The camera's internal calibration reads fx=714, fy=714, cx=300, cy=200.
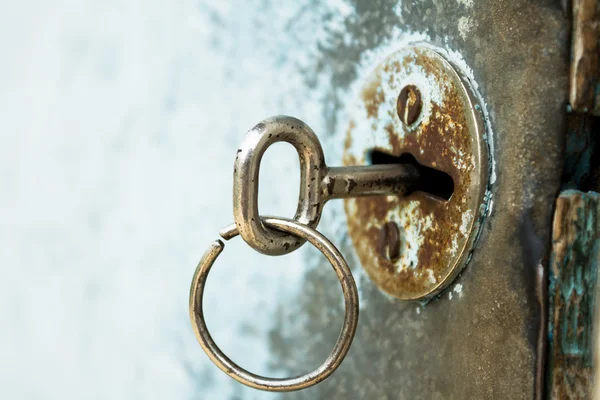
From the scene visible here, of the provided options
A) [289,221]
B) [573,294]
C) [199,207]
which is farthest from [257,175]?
[199,207]

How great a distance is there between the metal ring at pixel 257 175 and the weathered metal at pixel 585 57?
13 centimetres

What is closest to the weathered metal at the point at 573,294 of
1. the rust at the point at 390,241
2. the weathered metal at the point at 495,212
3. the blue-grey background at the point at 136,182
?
the weathered metal at the point at 495,212

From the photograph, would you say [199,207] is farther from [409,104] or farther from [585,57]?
[585,57]

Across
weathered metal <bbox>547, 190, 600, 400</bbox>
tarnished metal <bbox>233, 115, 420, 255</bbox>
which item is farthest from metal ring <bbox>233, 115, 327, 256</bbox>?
weathered metal <bbox>547, 190, 600, 400</bbox>

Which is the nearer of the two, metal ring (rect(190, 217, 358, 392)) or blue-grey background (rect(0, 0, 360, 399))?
metal ring (rect(190, 217, 358, 392))

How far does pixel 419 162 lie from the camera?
0.40m

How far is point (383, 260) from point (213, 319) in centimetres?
23

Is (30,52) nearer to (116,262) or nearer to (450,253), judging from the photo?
(116,262)

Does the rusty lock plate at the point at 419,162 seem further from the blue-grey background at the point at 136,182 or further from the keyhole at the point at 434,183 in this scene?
the blue-grey background at the point at 136,182

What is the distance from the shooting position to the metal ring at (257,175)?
34 centimetres

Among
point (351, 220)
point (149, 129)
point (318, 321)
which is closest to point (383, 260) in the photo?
point (351, 220)

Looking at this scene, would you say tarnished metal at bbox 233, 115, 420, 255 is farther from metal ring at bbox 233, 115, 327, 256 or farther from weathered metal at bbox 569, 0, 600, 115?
weathered metal at bbox 569, 0, 600, 115

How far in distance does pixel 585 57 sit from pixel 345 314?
0.16m

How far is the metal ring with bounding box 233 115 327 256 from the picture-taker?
34 cm
